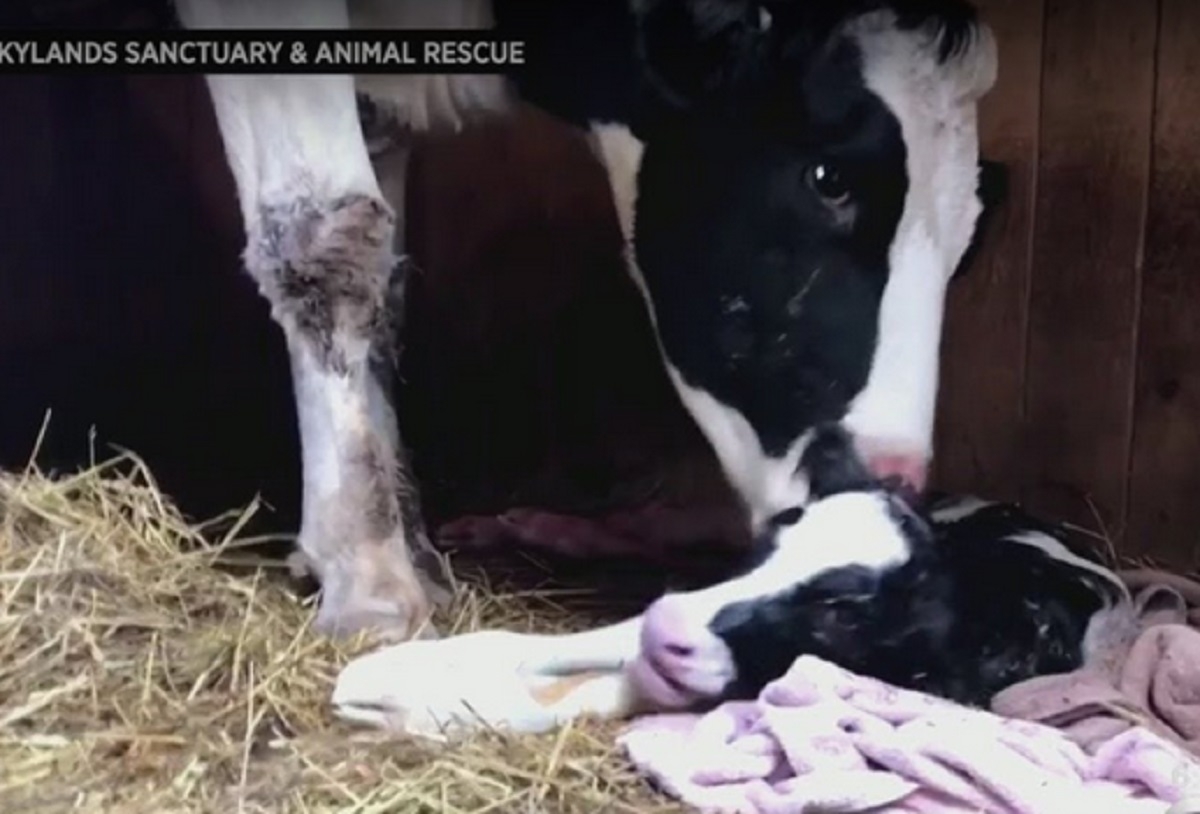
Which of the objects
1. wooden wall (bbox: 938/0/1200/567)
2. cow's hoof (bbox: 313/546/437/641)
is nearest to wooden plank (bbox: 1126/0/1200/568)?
wooden wall (bbox: 938/0/1200/567)

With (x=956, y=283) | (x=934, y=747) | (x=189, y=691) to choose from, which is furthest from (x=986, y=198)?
(x=189, y=691)

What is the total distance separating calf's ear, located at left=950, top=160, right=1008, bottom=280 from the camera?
1.59 metres

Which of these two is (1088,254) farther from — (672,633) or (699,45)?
(672,633)

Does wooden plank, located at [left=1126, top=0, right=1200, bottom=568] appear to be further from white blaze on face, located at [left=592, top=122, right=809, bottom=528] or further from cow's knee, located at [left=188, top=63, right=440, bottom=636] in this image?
cow's knee, located at [left=188, top=63, right=440, bottom=636]

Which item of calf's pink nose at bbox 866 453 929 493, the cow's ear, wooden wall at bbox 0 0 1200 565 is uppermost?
the cow's ear

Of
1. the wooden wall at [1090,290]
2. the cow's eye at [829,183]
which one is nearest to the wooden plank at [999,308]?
the wooden wall at [1090,290]

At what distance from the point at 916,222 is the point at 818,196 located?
88 mm

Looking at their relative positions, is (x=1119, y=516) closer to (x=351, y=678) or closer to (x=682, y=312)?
(x=682, y=312)

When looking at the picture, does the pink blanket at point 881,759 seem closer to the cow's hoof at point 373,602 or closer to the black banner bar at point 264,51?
the cow's hoof at point 373,602

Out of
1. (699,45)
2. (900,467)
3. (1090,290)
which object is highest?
(699,45)

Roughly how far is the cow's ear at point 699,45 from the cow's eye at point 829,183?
9 centimetres

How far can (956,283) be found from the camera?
65.2 inches

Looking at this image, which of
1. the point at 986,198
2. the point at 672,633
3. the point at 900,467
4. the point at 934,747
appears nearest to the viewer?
the point at 934,747

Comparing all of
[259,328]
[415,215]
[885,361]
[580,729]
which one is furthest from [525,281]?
[580,729]
